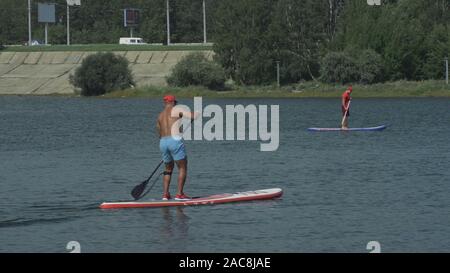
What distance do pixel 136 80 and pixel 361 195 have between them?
109953 millimetres

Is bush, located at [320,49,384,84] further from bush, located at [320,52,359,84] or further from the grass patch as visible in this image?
the grass patch

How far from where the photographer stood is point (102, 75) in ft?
438

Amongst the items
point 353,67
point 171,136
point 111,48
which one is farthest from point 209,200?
point 111,48

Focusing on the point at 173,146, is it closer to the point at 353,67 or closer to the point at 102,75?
the point at 353,67

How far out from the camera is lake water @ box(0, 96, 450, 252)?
26.7 m

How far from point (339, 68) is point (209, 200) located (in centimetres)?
9368

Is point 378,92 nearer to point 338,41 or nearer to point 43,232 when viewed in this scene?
point 338,41

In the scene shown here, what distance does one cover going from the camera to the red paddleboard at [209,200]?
31375 mm

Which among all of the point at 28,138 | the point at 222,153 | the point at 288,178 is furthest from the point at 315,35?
the point at 288,178

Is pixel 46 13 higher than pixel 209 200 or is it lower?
higher

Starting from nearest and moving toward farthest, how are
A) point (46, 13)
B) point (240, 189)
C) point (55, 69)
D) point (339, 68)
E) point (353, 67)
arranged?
point (240, 189), point (353, 67), point (339, 68), point (55, 69), point (46, 13)

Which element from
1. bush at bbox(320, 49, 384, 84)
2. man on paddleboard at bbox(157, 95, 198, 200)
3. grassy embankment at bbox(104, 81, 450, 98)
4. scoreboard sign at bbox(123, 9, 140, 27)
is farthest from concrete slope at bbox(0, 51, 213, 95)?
man on paddleboard at bbox(157, 95, 198, 200)

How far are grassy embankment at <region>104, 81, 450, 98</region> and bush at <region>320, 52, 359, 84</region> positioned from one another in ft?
2.79

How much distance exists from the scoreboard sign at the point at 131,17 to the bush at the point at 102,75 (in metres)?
47.6
